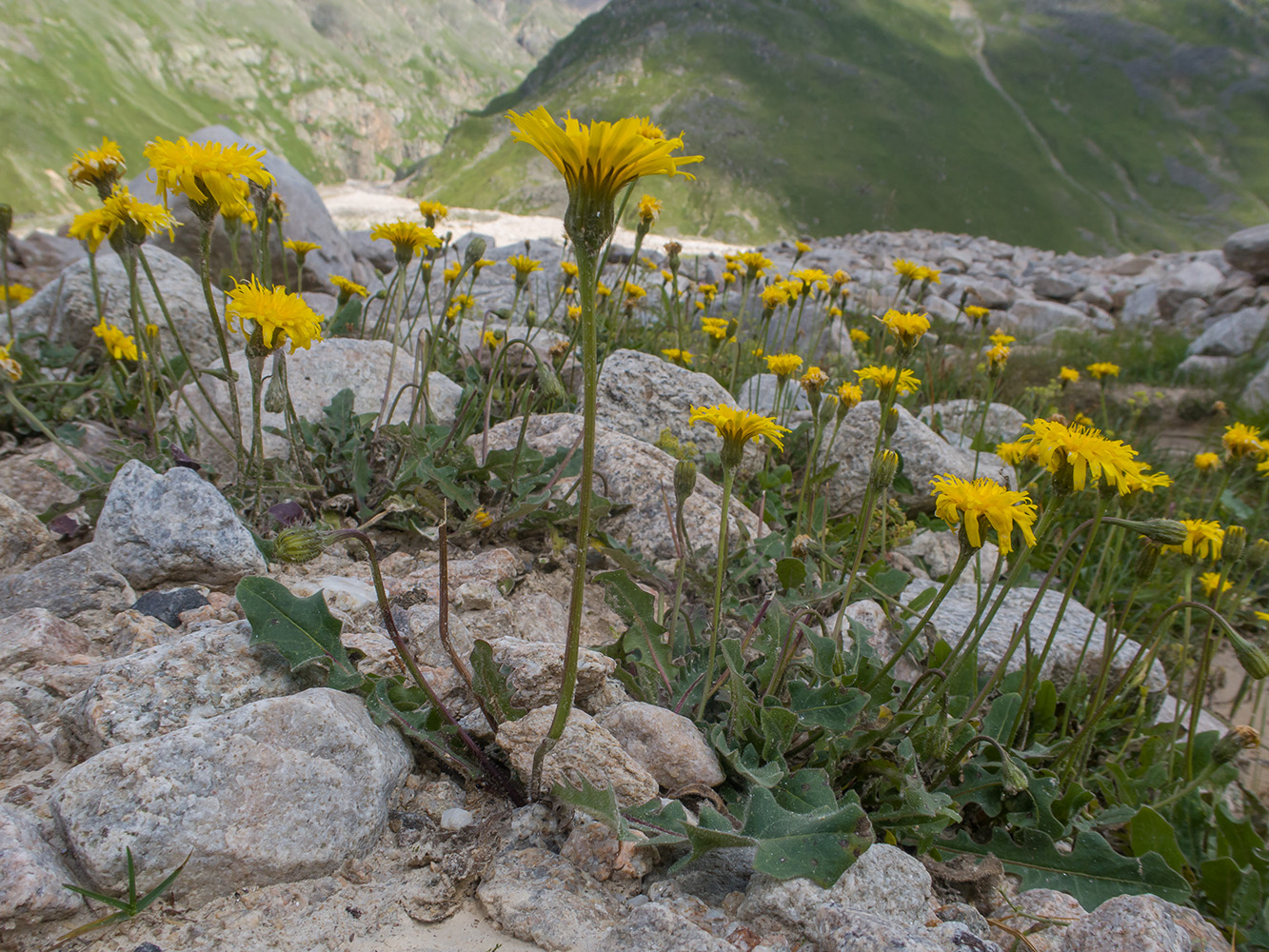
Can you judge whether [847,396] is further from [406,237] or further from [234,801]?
[234,801]

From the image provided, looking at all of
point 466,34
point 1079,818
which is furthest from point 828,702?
point 466,34

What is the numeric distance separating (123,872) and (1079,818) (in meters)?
2.33

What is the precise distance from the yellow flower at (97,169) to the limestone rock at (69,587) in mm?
1286

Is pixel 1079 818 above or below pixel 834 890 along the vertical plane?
below

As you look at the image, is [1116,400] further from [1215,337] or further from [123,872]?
[123,872]

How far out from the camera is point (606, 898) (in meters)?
1.38

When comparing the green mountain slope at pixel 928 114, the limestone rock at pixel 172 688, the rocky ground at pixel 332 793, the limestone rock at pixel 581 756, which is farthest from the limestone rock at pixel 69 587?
the green mountain slope at pixel 928 114

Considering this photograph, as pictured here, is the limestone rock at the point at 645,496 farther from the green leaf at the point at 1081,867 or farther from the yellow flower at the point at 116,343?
the yellow flower at the point at 116,343

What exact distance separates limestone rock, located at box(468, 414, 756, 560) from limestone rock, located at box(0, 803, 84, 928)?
75.5 inches

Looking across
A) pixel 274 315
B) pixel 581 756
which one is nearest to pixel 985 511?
pixel 581 756

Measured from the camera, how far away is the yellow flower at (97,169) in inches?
93.0

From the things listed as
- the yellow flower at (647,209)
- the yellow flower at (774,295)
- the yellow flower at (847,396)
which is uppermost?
the yellow flower at (647,209)

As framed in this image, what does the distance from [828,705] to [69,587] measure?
209 cm

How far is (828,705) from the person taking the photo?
5.72ft
